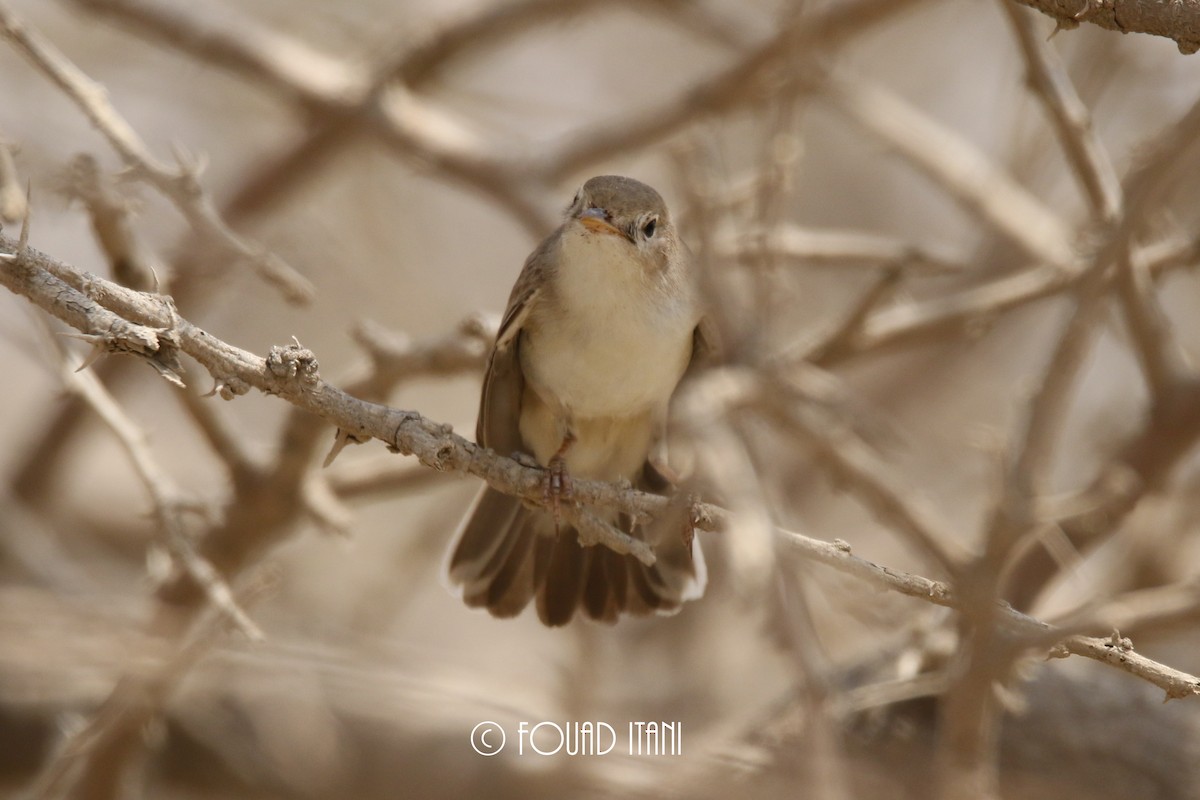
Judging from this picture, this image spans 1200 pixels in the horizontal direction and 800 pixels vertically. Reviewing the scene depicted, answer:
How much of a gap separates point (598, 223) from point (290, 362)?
173 centimetres

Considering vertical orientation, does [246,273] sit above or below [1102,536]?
above

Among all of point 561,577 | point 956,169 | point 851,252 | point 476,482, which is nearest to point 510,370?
point 561,577

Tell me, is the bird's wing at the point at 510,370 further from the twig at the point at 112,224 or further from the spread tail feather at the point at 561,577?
the twig at the point at 112,224

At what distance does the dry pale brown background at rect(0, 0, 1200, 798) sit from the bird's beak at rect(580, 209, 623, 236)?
13.1 inches

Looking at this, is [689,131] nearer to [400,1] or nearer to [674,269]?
[674,269]

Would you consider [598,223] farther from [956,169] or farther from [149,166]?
[956,169]

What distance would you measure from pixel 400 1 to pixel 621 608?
5.22 m

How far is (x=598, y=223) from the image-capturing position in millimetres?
4312

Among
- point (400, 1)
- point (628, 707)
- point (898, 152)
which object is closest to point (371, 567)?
point (628, 707)

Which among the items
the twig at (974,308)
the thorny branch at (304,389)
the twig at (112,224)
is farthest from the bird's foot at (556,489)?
the twig at (974,308)

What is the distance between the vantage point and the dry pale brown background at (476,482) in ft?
15.1

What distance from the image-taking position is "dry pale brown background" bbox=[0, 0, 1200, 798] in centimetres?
459

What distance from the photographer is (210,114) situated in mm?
7777

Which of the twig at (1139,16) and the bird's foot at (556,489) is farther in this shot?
the bird's foot at (556,489)
